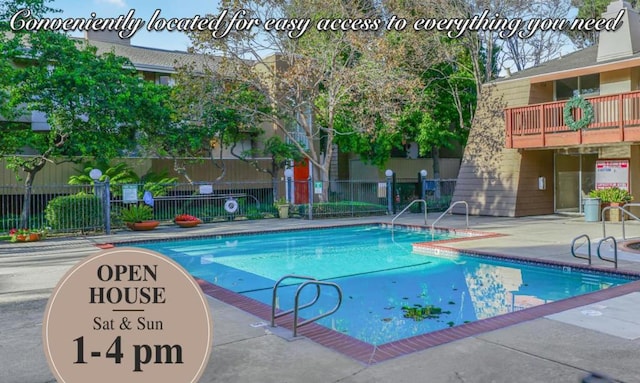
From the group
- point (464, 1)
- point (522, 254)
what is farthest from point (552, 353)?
point (464, 1)

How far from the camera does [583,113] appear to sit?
49.1 feet

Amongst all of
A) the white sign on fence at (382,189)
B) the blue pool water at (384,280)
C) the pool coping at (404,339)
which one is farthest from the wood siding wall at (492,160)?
the pool coping at (404,339)

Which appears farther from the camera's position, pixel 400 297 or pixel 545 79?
pixel 545 79

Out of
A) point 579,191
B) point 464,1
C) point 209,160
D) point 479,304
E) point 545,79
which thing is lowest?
point 479,304

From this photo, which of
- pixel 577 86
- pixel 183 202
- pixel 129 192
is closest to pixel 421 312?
pixel 129 192

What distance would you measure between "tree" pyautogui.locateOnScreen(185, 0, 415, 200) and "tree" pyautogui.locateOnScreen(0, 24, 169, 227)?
303 centimetres

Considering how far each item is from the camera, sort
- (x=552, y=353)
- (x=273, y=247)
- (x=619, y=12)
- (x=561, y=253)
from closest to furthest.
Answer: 1. (x=552, y=353)
2. (x=561, y=253)
3. (x=273, y=247)
4. (x=619, y=12)

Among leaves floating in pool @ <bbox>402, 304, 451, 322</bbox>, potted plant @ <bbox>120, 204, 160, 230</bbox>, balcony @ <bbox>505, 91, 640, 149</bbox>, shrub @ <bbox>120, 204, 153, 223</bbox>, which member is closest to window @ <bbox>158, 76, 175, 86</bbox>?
shrub @ <bbox>120, 204, 153, 223</bbox>

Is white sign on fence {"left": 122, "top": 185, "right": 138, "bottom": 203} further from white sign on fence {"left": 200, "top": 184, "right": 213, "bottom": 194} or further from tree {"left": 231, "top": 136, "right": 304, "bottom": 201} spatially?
tree {"left": 231, "top": 136, "right": 304, "bottom": 201}

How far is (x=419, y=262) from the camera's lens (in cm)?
1003

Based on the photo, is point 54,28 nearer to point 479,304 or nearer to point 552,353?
point 479,304

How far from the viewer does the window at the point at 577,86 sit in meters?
16.6

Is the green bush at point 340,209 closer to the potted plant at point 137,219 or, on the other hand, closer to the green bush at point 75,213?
the potted plant at point 137,219

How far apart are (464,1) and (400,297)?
1751 centimetres
